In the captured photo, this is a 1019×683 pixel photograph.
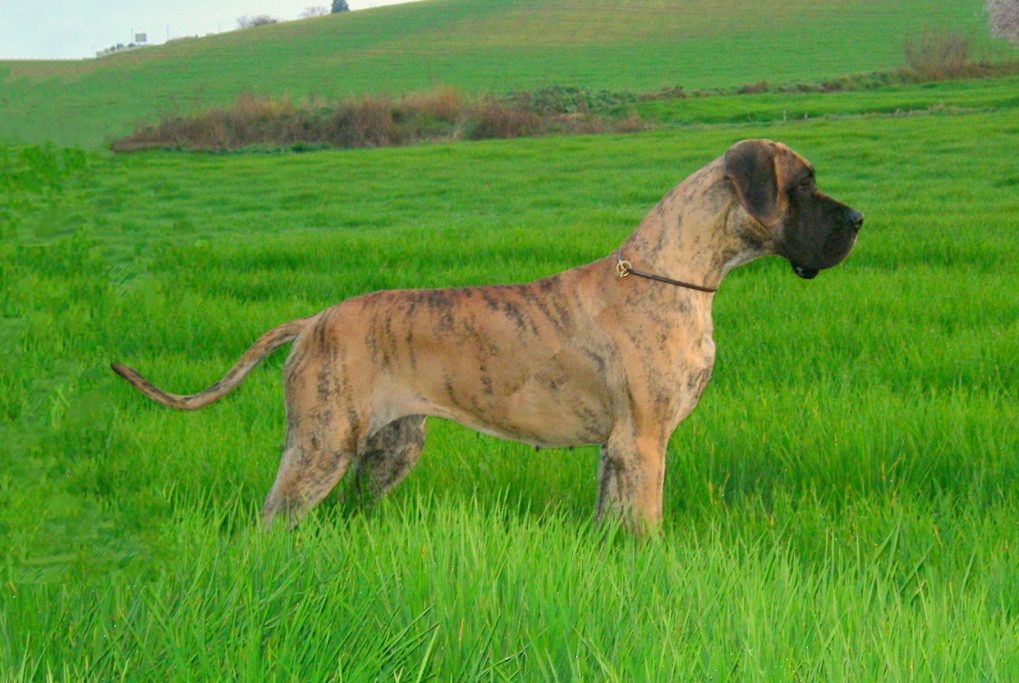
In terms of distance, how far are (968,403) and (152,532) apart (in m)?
5.16

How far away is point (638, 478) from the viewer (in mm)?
4680

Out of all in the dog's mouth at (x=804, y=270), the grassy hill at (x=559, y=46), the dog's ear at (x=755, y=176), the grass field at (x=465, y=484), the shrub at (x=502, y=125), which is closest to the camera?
the grass field at (x=465, y=484)

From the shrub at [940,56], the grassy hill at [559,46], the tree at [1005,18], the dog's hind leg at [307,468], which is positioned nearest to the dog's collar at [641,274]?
the dog's hind leg at [307,468]

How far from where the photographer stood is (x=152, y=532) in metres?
3.59

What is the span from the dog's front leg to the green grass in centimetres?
18

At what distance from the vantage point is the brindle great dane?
185 inches

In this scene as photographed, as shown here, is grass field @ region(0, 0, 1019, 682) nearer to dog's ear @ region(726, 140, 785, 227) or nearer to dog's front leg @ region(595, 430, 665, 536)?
dog's front leg @ region(595, 430, 665, 536)

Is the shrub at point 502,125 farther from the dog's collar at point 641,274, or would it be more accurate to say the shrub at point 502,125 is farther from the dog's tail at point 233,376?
the dog's collar at point 641,274

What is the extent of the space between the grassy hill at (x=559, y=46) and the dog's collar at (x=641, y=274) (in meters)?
33.4

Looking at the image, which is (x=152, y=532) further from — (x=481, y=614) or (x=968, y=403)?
(x=968, y=403)

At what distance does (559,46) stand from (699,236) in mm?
70728

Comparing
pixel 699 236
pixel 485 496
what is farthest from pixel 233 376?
pixel 699 236

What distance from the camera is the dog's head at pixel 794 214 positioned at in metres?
4.68

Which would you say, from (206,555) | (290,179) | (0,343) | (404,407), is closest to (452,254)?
(404,407)
